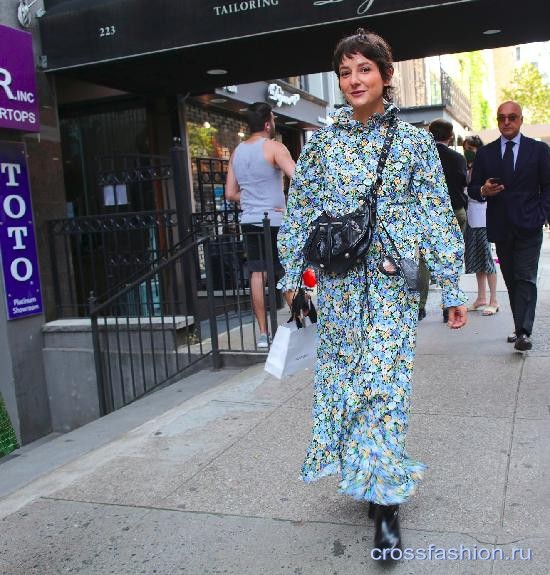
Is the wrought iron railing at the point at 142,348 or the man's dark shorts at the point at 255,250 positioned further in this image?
the wrought iron railing at the point at 142,348

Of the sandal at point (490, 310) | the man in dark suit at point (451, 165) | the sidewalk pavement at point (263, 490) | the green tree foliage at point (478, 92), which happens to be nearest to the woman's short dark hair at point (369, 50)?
the sidewalk pavement at point (263, 490)

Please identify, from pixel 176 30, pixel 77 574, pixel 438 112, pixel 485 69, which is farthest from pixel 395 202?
pixel 485 69

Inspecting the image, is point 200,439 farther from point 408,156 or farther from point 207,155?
point 207,155

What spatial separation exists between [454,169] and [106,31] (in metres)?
3.63

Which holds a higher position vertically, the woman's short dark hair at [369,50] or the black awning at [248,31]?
the black awning at [248,31]

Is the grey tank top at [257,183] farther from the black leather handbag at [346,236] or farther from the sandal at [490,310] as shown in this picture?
the black leather handbag at [346,236]

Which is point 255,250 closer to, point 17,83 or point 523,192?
point 523,192

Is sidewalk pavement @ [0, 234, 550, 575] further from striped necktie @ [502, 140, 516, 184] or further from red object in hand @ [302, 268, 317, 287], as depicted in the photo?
striped necktie @ [502, 140, 516, 184]

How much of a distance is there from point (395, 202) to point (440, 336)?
146 inches

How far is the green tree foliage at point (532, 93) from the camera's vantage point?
143 ft

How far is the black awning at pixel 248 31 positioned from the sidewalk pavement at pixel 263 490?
3.11 m

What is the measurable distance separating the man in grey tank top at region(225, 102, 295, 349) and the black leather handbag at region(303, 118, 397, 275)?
304 centimetres

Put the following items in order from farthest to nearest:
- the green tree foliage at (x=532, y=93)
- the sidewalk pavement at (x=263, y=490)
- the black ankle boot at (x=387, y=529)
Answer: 1. the green tree foliage at (x=532, y=93)
2. the sidewalk pavement at (x=263, y=490)
3. the black ankle boot at (x=387, y=529)

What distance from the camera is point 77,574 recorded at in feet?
8.54
